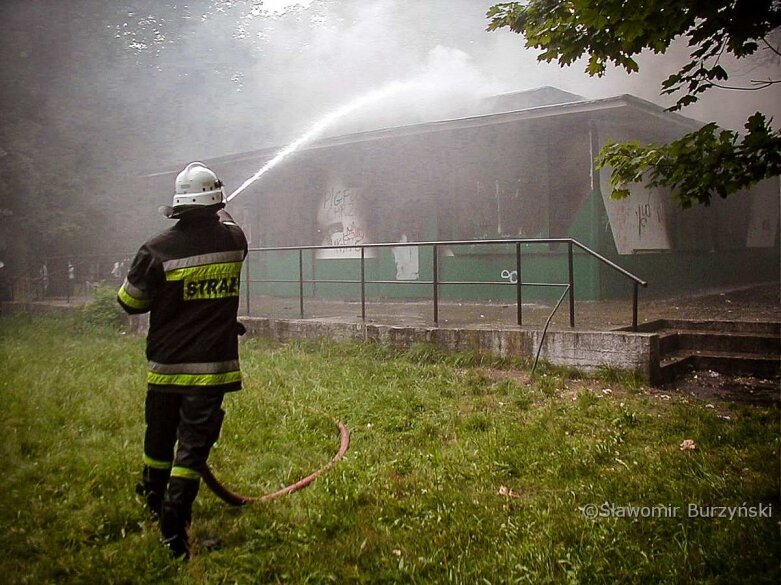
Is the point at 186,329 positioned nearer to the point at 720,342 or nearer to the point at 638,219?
the point at 720,342

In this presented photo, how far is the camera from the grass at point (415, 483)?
2766 millimetres

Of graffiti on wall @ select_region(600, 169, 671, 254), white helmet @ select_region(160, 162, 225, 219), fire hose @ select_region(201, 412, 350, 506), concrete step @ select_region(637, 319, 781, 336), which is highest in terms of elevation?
graffiti on wall @ select_region(600, 169, 671, 254)

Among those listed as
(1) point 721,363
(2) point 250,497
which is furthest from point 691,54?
(1) point 721,363

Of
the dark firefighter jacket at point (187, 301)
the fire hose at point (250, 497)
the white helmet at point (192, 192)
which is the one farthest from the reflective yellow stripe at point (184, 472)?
the white helmet at point (192, 192)

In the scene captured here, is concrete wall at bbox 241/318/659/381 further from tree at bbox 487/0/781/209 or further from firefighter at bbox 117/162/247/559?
firefighter at bbox 117/162/247/559

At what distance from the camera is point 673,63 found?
4926 mm

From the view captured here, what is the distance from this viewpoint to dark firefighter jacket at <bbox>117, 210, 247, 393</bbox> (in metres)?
2.92

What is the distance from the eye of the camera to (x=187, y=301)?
2.97m

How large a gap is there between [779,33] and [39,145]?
10.1m

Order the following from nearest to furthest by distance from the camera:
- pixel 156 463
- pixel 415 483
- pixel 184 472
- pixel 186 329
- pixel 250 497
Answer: pixel 184 472 < pixel 186 329 < pixel 156 463 < pixel 250 497 < pixel 415 483

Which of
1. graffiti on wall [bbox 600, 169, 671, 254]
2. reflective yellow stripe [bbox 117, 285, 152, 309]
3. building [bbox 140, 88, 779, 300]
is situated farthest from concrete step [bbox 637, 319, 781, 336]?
reflective yellow stripe [bbox 117, 285, 152, 309]

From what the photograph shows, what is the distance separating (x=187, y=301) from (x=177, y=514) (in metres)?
0.97

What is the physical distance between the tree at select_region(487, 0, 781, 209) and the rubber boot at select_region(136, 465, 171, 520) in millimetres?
2879

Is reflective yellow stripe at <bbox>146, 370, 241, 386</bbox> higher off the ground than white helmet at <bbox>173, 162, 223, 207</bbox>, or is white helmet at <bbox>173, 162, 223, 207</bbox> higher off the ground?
white helmet at <bbox>173, 162, 223, 207</bbox>
